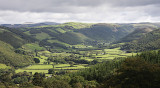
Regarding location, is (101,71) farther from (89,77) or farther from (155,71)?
(155,71)

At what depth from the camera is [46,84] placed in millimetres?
136375

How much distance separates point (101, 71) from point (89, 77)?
15.6 m

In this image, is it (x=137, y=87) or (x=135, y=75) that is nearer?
(x=137, y=87)

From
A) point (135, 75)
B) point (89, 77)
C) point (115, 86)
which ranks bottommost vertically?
point (89, 77)

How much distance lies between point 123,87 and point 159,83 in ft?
55.8

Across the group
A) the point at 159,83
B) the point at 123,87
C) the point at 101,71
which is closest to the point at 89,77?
the point at 101,71

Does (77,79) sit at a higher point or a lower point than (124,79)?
lower

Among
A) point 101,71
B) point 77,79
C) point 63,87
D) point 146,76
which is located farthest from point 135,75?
point 101,71

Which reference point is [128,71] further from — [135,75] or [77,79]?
[77,79]

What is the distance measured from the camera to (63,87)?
4973 inches

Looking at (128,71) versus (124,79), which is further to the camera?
(128,71)

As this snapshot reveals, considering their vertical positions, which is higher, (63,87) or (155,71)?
(155,71)

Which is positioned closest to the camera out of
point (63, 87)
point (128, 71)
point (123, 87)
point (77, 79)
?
point (123, 87)

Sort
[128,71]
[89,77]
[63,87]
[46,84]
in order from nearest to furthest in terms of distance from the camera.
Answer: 1. [128,71]
2. [63,87]
3. [46,84]
4. [89,77]
